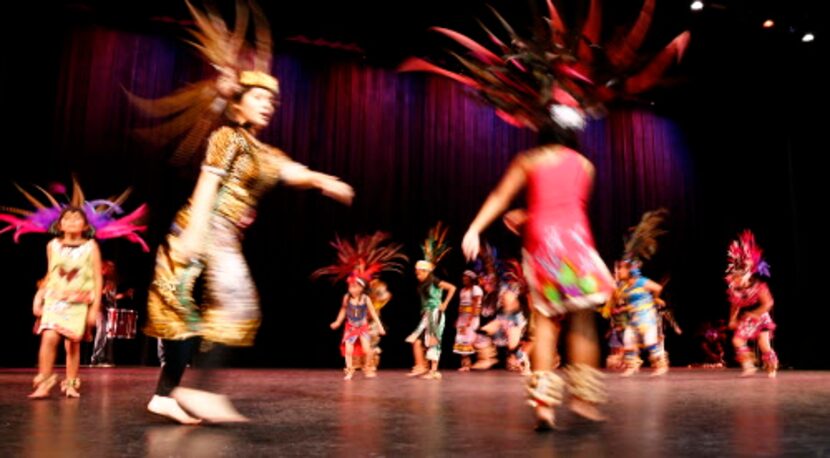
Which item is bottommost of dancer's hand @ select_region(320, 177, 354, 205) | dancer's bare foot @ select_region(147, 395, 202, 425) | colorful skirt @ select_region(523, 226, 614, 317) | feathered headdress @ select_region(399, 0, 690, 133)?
dancer's bare foot @ select_region(147, 395, 202, 425)

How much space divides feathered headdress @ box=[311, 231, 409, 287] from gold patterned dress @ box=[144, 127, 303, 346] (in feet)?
19.3

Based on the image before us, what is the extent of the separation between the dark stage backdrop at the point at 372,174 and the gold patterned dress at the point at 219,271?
8.59m

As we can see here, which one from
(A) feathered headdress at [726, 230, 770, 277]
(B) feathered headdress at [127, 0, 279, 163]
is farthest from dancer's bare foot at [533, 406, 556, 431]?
(A) feathered headdress at [726, 230, 770, 277]

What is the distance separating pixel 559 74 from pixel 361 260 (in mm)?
6431

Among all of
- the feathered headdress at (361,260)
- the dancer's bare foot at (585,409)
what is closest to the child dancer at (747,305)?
the feathered headdress at (361,260)

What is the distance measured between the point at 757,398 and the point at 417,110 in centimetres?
1004

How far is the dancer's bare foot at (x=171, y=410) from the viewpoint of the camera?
2980mm

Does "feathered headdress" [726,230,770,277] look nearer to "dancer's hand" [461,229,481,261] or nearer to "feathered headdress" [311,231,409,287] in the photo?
"feathered headdress" [311,231,409,287]

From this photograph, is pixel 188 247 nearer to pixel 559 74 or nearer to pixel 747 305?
pixel 559 74

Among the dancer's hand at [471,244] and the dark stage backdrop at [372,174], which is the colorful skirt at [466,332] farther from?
the dancer's hand at [471,244]

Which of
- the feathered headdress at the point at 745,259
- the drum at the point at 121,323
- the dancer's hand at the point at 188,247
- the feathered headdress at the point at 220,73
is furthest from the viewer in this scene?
the drum at the point at 121,323

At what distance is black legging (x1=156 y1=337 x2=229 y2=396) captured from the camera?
293 centimetres

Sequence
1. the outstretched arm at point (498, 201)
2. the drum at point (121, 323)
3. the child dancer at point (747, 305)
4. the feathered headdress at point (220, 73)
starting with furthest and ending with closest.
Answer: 1. the drum at point (121, 323)
2. the child dancer at point (747, 305)
3. the feathered headdress at point (220, 73)
4. the outstretched arm at point (498, 201)

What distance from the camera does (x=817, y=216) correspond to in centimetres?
1391
